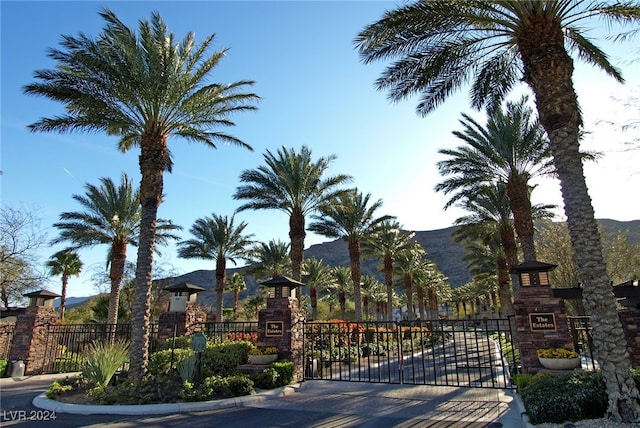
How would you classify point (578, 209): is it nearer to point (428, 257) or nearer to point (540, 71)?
point (540, 71)

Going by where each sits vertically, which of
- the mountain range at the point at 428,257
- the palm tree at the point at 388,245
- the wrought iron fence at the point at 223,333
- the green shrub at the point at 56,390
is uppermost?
the mountain range at the point at 428,257

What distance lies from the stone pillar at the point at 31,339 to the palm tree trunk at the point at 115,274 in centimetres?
802

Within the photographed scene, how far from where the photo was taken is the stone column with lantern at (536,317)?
8.88 m

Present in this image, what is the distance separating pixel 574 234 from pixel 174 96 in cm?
1119

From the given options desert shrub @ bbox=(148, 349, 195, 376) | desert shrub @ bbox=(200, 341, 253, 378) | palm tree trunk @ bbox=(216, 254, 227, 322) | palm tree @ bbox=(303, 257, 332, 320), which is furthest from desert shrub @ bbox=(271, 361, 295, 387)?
palm tree @ bbox=(303, 257, 332, 320)

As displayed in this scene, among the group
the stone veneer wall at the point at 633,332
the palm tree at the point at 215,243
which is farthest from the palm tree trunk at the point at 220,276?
the stone veneer wall at the point at 633,332

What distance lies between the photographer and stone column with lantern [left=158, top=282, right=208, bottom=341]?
14102 mm

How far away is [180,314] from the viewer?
1431 centimetres

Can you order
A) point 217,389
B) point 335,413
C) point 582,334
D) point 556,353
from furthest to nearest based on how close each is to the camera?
point 582,334 < point 217,389 < point 556,353 < point 335,413

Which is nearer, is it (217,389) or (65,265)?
(217,389)

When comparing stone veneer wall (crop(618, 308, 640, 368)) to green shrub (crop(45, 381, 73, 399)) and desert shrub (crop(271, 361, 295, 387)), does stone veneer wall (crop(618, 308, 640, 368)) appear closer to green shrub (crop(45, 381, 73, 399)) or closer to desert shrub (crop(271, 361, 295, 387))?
desert shrub (crop(271, 361, 295, 387))

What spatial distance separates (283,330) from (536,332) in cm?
654

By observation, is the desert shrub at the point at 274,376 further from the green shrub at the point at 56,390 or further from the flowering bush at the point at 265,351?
the green shrub at the point at 56,390

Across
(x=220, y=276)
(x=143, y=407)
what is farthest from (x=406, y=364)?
(x=220, y=276)
